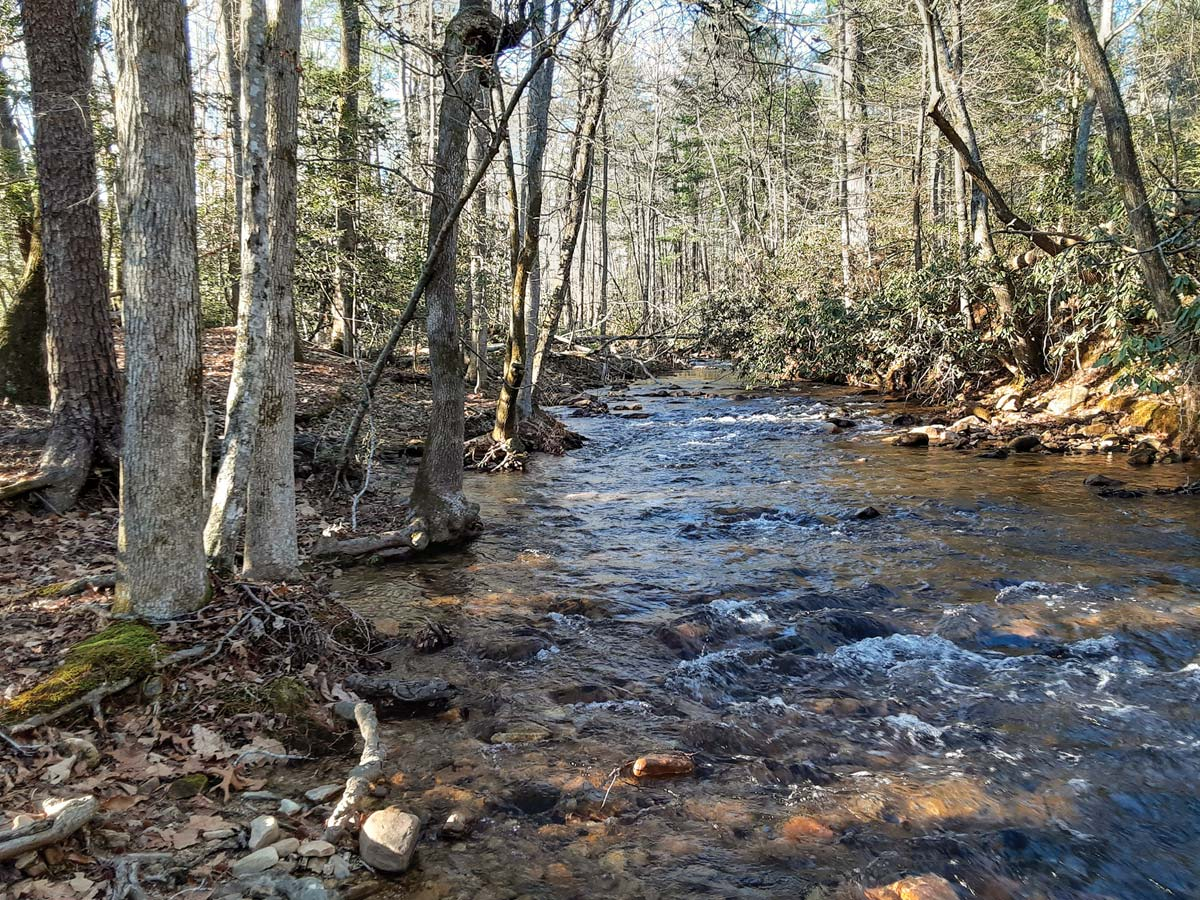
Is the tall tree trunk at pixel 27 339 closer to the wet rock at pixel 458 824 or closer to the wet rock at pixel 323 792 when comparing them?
the wet rock at pixel 323 792

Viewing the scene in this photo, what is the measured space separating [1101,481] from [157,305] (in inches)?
415

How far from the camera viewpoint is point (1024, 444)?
38.8 feet

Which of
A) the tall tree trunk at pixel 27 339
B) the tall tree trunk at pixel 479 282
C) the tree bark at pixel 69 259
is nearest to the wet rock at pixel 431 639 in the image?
the tree bark at pixel 69 259

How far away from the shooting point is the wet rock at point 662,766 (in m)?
3.76

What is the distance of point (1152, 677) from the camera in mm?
4781

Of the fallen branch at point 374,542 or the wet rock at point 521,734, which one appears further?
the fallen branch at point 374,542

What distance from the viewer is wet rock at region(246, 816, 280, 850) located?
3.01 meters

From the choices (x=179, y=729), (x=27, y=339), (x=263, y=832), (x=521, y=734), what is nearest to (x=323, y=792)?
(x=263, y=832)

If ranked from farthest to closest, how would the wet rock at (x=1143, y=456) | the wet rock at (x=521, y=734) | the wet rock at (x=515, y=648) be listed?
the wet rock at (x=1143, y=456) < the wet rock at (x=515, y=648) < the wet rock at (x=521, y=734)

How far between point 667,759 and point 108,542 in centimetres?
504

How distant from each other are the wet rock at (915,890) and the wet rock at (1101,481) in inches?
322

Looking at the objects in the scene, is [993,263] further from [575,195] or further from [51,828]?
[51,828]

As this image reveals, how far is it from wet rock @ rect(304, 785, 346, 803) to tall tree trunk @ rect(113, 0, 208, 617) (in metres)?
1.48

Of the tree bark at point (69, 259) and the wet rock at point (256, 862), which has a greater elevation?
the tree bark at point (69, 259)
